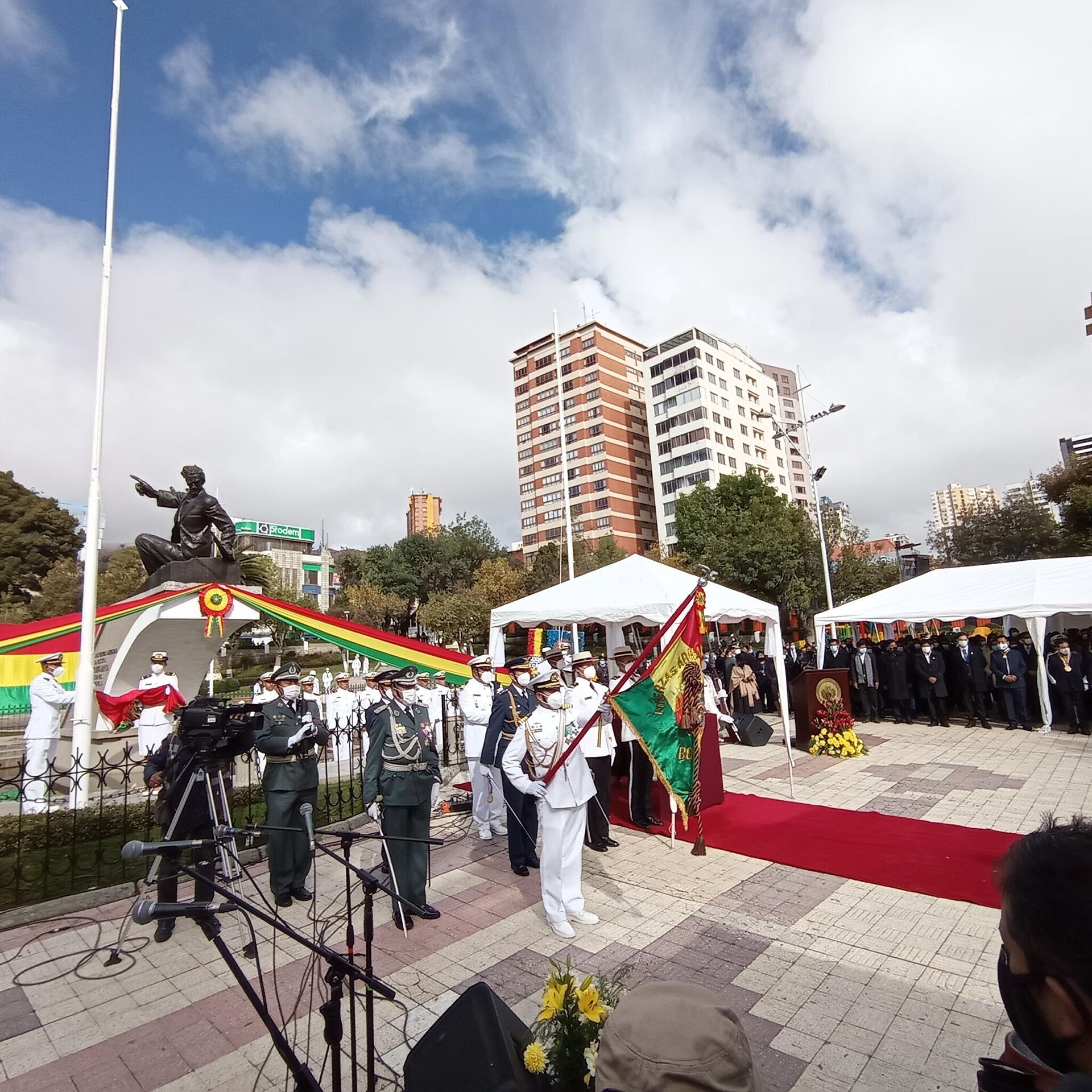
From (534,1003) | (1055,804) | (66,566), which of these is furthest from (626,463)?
(534,1003)

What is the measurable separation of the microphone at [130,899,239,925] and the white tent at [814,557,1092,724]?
15.3 metres

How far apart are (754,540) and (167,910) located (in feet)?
137

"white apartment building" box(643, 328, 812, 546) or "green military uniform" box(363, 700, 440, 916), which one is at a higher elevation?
"white apartment building" box(643, 328, 812, 546)

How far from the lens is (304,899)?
616 cm

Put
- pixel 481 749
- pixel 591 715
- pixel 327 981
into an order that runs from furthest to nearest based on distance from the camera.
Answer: pixel 481 749
pixel 591 715
pixel 327 981

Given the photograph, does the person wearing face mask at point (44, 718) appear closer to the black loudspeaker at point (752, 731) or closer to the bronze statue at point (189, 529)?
the bronze statue at point (189, 529)

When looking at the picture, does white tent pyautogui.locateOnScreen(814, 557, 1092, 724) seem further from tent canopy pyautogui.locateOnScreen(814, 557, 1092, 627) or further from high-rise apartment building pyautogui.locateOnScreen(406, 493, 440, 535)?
high-rise apartment building pyautogui.locateOnScreen(406, 493, 440, 535)

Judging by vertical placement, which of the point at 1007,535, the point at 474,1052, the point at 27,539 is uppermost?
the point at 27,539

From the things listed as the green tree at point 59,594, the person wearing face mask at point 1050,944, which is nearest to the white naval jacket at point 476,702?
the person wearing face mask at point 1050,944

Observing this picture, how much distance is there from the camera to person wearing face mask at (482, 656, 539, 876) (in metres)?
6.88

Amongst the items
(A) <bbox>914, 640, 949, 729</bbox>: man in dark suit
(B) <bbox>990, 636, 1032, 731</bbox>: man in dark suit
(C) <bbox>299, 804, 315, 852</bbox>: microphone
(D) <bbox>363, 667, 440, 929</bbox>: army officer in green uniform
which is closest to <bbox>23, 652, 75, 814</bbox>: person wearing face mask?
(D) <bbox>363, 667, 440, 929</bbox>: army officer in green uniform

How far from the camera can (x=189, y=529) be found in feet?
47.6

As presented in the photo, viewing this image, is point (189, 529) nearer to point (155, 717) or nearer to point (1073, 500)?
point (155, 717)

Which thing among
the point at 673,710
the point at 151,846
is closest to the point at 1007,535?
the point at 673,710
